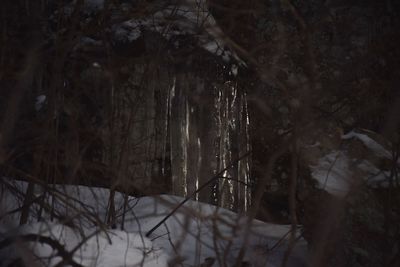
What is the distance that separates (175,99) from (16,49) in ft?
7.02

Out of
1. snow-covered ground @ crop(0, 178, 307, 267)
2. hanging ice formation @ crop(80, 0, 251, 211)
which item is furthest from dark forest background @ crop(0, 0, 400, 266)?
snow-covered ground @ crop(0, 178, 307, 267)

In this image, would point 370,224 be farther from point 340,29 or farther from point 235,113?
point 340,29

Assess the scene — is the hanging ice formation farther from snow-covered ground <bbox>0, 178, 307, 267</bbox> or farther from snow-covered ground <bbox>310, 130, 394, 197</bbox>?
snow-covered ground <bbox>0, 178, 307, 267</bbox>

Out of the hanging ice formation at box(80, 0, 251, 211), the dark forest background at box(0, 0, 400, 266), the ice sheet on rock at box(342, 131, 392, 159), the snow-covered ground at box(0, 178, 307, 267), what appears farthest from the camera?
the hanging ice formation at box(80, 0, 251, 211)

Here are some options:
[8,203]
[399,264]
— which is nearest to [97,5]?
[8,203]

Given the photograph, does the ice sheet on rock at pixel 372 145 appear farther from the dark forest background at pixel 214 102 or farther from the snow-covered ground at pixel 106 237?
the snow-covered ground at pixel 106 237

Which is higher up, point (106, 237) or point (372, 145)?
point (372, 145)

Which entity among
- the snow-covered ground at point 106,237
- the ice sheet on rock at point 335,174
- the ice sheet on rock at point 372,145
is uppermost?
the ice sheet on rock at point 372,145

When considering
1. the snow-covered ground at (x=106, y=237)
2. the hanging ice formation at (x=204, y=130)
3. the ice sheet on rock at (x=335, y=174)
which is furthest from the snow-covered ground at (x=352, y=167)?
the hanging ice formation at (x=204, y=130)

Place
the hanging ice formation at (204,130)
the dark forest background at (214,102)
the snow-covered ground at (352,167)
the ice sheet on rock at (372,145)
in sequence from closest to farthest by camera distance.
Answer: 1. the dark forest background at (214,102)
2. the snow-covered ground at (352,167)
3. the ice sheet on rock at (372,145)
4. the hanging ice formation at (204,130)

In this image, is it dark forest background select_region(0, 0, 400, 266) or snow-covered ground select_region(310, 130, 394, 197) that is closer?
dark forest background select_region(0, 0, 400, 266)

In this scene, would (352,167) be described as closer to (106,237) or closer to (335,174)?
(335,174)

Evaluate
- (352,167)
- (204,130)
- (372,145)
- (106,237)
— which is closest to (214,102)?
(204,130)

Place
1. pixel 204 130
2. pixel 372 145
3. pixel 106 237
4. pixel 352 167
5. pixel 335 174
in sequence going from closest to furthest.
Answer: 1. pixel 106 237
2. pixel 352 167
3. pixel 335 174
4. pixel 372 145
5. pixel 204 130
